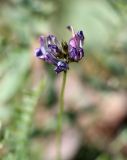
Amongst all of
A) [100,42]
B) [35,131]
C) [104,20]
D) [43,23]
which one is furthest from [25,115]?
[100,42]

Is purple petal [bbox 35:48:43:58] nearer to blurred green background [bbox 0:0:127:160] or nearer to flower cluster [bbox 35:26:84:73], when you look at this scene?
flower cluster [bbox 35:26:84:73]

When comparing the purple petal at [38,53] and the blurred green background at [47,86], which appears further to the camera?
the blurred green background at [47,86]

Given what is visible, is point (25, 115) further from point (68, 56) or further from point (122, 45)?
point (122, 45)

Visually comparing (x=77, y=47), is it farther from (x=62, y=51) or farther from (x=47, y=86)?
(x=47, y=86)

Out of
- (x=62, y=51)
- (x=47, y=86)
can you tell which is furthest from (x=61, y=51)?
(x=47, y=86)

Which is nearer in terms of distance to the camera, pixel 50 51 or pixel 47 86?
pixel 50 51

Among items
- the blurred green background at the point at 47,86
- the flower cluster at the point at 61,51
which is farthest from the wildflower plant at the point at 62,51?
the blurred green background at the point at 47,86

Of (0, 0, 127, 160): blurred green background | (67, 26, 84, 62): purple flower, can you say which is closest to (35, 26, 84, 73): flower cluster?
(67, 26, 84, 62): purple flower

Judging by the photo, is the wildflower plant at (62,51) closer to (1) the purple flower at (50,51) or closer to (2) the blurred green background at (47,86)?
(1) the purple flower at (50,51)
